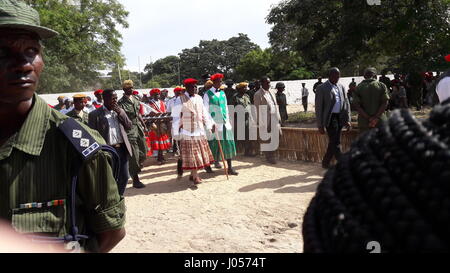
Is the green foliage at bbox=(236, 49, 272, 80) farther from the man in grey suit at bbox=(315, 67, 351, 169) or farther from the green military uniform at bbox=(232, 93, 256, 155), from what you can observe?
the man in grey suit at bbox=(315, 67, 351, 169)

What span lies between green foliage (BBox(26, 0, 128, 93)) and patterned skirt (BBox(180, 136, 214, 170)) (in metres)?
20.5

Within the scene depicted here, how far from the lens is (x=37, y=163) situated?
4.25ft

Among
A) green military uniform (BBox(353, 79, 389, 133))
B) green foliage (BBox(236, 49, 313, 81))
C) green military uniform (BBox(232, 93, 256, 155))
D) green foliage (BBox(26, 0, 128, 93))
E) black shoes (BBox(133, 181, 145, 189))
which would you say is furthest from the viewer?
green foliage (BBox(236, 49, 313, 81))

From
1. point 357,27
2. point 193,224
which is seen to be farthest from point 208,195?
point 357,27

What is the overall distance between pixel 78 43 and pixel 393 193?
28240mm

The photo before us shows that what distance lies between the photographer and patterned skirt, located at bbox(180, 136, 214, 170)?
250 inches

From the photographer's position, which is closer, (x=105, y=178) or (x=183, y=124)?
(x=105, y=178)

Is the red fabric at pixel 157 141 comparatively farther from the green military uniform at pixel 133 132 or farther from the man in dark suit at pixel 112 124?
the man in dark suit at pixel 112 124

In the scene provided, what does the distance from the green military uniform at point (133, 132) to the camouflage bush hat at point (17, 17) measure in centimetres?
476

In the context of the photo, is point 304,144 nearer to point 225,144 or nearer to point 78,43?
point 225,144

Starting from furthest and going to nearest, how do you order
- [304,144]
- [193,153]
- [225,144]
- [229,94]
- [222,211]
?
1. [229,94]
2. [304,144]
3. [225,144]
4. [193,153]
5. [222,211]

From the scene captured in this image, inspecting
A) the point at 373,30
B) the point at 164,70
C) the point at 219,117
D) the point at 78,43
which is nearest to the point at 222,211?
the point at 219,117

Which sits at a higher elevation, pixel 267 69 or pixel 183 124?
pixel 267 69

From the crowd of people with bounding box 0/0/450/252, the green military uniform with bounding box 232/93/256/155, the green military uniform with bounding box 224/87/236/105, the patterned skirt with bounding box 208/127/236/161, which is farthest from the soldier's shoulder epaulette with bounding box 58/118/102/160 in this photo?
the green military uniform with bounding box 224/87/236/105
